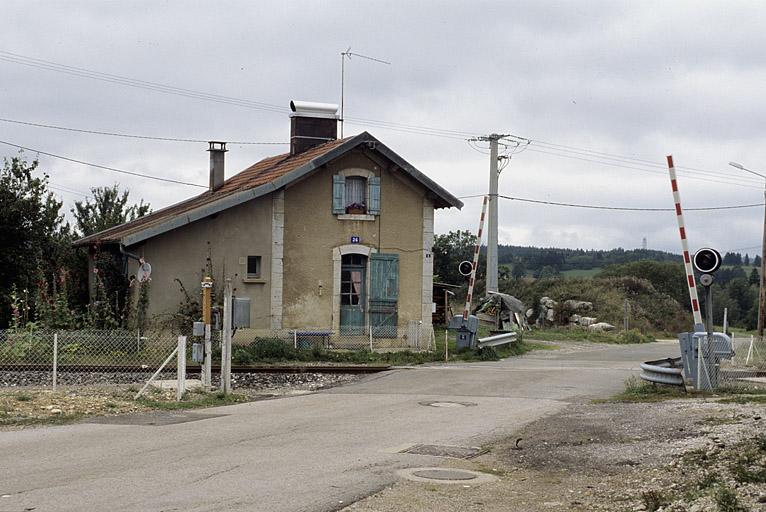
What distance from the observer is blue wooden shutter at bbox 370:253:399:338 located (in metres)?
27.8

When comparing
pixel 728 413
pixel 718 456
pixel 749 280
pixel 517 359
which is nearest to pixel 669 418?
pixel 728 413

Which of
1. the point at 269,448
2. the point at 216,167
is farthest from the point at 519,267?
the point at 269,448

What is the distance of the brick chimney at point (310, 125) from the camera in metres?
30.9

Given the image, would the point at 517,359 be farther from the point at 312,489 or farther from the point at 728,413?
the point at 312,489

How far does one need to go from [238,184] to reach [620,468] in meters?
22.6

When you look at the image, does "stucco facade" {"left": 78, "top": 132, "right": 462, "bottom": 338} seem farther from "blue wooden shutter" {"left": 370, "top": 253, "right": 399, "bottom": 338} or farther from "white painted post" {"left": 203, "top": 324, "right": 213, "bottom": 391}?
"white painted post" {"left": 203, "top": 324, "right": 213, "bottom": 391}

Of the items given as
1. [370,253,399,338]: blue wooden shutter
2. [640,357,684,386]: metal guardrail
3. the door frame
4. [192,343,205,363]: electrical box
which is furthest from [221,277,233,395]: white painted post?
[370,253,399,338]: blue wooden shutter

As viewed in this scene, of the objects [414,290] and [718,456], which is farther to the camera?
[414,290]

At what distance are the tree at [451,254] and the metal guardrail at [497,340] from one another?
23769 millimetres

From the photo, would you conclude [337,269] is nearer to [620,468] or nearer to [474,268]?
[474,268]

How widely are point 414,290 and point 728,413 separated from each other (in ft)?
51.9

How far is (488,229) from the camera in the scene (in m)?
42.7

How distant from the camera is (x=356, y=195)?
2795 cm

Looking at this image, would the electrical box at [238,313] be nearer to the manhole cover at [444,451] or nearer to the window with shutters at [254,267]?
the manhole cover at [444,451]
